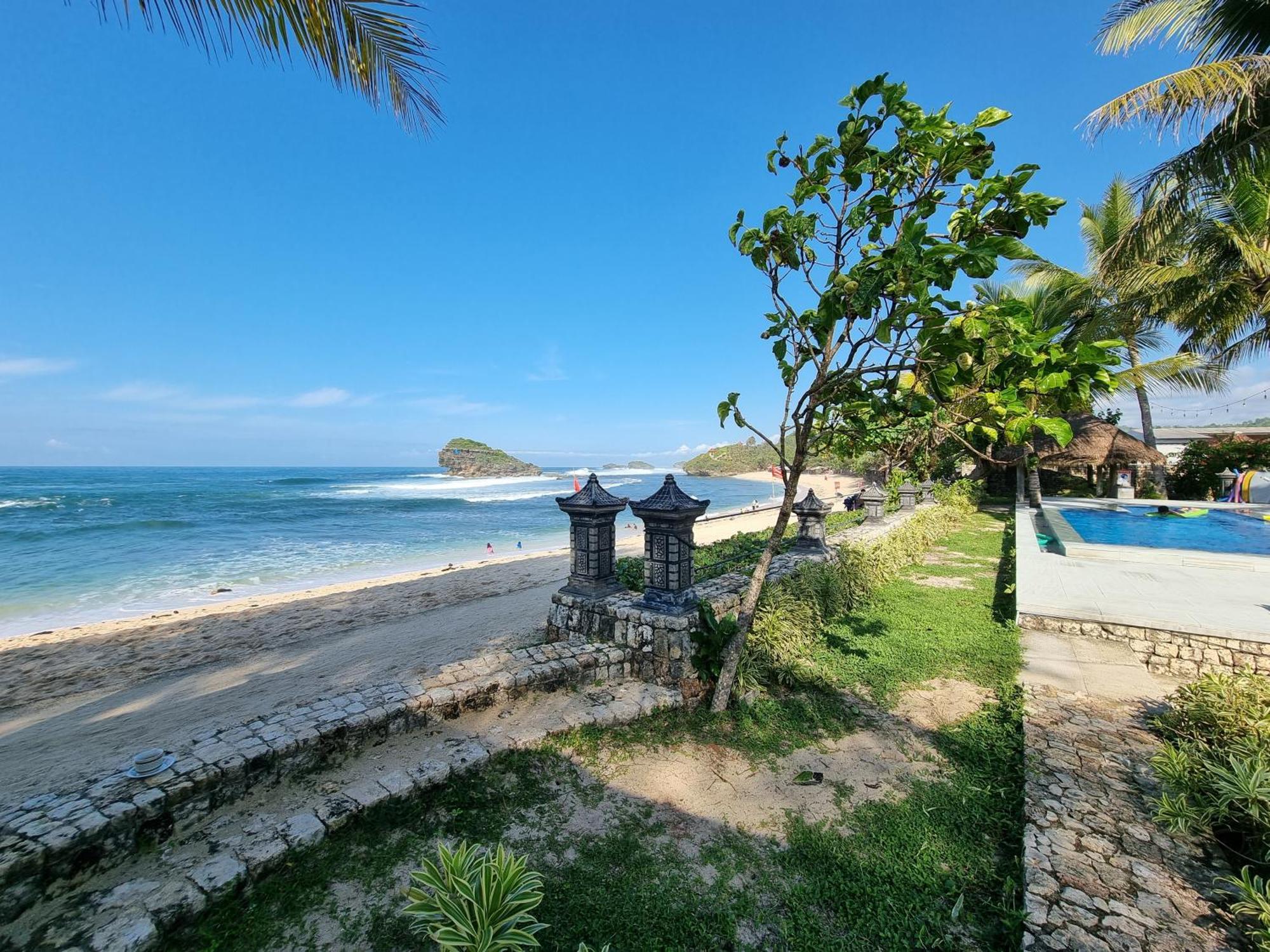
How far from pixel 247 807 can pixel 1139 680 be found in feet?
25.5

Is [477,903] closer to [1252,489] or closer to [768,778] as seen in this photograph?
[768,778]

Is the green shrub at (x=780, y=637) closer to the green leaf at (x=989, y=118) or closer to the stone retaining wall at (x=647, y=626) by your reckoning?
the stone retaining wall at (x=647, y=626)

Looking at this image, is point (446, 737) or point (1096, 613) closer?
point (446, 737)

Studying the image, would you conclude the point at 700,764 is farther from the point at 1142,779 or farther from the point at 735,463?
the point at 735,463

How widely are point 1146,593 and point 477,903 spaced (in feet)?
29.9

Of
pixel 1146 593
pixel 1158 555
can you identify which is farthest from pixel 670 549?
pixel 1158 555

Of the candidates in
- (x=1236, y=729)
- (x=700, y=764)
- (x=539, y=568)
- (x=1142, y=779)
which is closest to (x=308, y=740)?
(x=700, y=764)

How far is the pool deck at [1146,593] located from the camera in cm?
574

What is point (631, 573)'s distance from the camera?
301 inches

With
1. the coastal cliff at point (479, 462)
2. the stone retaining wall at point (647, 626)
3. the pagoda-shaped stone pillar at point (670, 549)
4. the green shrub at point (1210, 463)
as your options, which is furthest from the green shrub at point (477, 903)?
the coastal cliff at point (479, 462)

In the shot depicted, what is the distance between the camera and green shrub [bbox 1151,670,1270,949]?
260 centimetres

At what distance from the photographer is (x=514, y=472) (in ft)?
320

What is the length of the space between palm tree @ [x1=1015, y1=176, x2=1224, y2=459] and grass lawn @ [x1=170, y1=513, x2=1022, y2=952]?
47.6 feet

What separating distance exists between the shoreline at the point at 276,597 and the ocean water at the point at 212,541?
1.08ft
